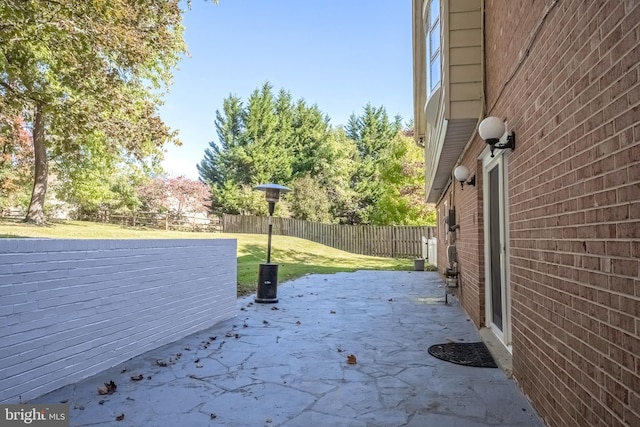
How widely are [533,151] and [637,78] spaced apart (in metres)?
1.32

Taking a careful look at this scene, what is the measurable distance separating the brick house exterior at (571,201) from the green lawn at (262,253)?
21.4ft

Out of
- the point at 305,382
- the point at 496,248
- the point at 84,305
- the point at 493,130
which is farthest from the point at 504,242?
the point at 84,305

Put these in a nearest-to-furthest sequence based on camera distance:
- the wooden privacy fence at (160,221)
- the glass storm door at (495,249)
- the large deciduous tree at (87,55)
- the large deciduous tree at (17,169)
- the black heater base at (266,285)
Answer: the glass storm door at (495,249) → the large deciduous tree at (87,55) → the black heater base at (266,285) → the large deciduous tree at (17,169) → the wooden privacy fence at (160,221)

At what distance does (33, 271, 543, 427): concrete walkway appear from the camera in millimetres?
2648

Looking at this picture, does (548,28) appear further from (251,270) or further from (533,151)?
(251,270)

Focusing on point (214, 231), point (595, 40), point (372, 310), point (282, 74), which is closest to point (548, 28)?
point (595, 40)

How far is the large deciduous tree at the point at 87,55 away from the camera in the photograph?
6199mm

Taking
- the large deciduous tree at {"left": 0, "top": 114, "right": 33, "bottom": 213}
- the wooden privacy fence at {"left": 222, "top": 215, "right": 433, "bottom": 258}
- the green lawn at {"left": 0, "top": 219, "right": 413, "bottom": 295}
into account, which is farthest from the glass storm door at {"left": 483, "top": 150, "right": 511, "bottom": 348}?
the large deciduous tree at {"left": 0, "top": 114, "right": 33, "bottom": 213}

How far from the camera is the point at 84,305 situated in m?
3.33

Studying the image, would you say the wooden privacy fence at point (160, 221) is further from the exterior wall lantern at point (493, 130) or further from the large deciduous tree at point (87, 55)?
the exterior wall lantern at point (493, 130)

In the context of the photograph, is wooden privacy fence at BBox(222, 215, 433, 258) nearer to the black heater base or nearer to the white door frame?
the black heater base

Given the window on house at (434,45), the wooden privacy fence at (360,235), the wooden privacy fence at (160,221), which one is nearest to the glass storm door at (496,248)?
the window on house at (434,45)

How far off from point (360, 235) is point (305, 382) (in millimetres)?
17455

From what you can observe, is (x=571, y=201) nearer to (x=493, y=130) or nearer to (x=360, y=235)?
(x=493, y=130)
